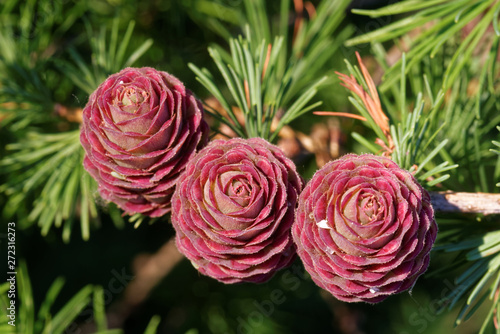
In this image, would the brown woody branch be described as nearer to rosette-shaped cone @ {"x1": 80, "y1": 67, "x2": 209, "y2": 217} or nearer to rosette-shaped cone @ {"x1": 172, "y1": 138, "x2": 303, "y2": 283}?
rosette-shaped cone @ {"x1": 172, "y1": 138, "x2": 303, "y2": 283}

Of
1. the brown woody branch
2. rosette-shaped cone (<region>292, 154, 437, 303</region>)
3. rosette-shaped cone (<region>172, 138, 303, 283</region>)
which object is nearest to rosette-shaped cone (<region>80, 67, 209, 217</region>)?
rosette-shaped cone (<region>172, 138, 303, 283</region>)

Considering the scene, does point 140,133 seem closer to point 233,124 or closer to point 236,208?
point 236,208

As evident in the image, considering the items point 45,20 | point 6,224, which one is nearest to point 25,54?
point 45,20

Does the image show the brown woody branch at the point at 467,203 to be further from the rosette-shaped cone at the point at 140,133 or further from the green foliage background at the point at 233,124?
the rosette-shaped cone at the point at 140,133

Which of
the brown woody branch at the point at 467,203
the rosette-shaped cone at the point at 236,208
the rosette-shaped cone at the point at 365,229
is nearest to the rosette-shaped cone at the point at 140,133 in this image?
the rosette-shaped cone at the point at 236,208

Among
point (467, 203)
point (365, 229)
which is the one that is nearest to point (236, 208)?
point (365, 229)

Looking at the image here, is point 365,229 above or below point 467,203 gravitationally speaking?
above
